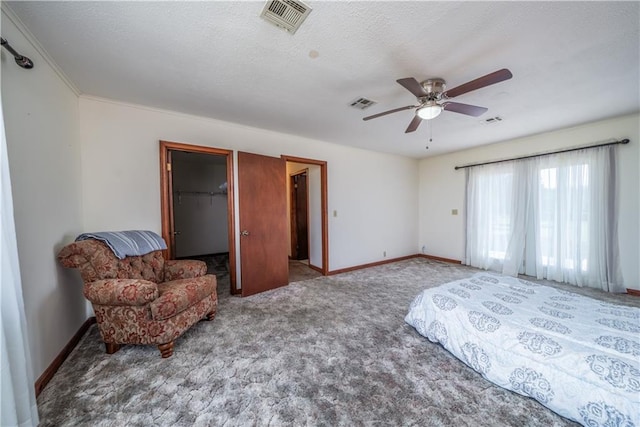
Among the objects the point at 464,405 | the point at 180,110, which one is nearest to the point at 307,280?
the point at 464,405

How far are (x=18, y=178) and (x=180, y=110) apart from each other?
5.58 feet

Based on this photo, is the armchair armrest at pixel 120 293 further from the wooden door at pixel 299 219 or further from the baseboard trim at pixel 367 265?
the wooden door at pixel 299 219

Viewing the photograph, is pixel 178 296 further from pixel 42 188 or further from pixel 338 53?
pixel 338 53

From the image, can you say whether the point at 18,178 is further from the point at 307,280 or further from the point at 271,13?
the point at 307,280

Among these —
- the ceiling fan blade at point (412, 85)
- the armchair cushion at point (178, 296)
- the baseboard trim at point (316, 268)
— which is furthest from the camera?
the baseboard trim at point (316, 268)

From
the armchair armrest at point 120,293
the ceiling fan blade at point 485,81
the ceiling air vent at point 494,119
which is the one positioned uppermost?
the ceiling air vent at point 494,119

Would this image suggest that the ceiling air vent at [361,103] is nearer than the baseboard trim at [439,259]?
Yes

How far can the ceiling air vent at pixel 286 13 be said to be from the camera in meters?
1.35

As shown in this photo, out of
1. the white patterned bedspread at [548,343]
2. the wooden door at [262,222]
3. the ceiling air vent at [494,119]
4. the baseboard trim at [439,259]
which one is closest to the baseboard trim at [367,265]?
the baseboard trim at [439,259]

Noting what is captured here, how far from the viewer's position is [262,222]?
134 inches

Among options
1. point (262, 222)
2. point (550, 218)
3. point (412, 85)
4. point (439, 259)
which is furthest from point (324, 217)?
point (550, 218)

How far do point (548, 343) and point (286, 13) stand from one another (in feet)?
8.74

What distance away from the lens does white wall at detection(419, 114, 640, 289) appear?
306 centimetres

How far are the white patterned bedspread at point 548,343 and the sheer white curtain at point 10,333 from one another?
267 cm
